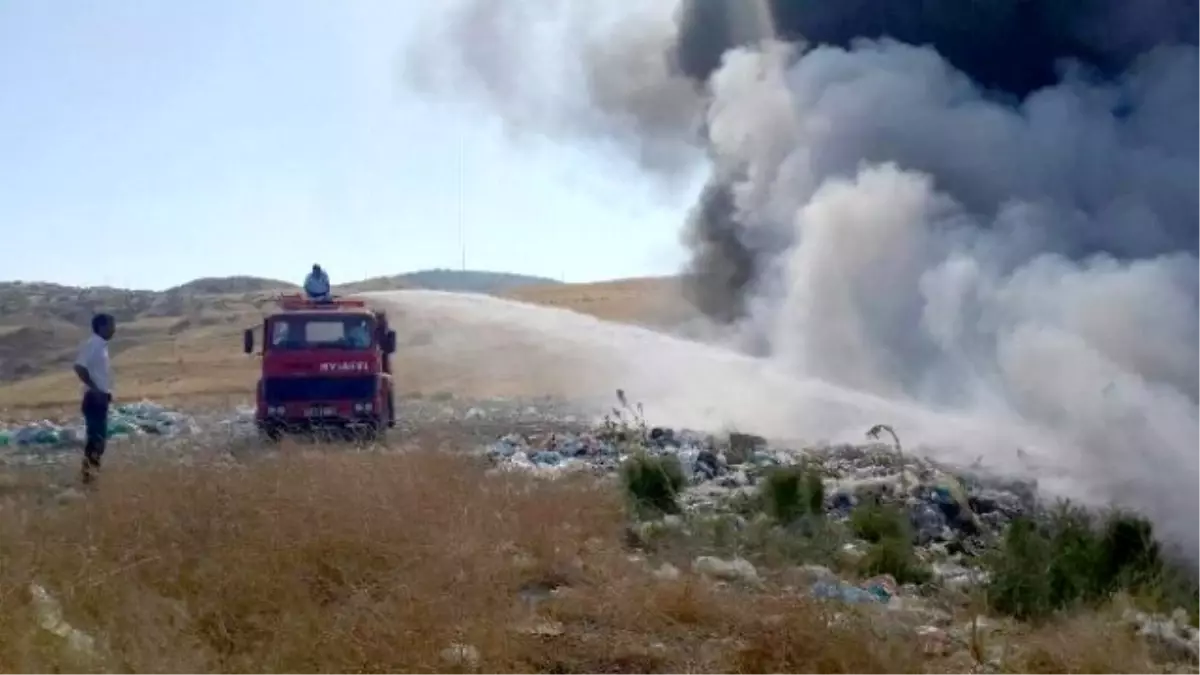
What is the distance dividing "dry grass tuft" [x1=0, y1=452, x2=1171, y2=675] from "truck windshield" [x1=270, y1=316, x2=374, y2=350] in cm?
827

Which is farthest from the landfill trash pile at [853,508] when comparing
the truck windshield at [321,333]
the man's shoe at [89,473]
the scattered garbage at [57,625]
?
the man's shoe at [89,473]

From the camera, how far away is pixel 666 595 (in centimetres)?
560

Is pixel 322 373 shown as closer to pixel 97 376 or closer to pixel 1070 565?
pixel 97 376

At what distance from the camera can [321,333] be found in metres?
15.8

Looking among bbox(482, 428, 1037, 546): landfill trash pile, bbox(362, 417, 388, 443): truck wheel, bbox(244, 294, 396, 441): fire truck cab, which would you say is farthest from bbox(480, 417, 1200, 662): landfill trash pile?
bbox(244, 294, 396, 441): fire truck cab

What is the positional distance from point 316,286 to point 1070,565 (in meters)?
12.0

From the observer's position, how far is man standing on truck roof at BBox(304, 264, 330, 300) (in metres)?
16.8

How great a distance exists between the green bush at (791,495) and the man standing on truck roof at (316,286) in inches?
355

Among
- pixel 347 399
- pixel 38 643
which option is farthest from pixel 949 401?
pixel 38 643

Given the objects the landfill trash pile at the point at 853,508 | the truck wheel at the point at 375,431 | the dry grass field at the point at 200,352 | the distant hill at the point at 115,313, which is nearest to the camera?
the landfill trash pile at the point at 853,508

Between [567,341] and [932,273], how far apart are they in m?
14.8

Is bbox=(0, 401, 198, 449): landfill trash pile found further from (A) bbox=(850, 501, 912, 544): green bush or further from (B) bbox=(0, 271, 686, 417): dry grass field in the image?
(A) bbox=(850, 501, 912, 544): green bush

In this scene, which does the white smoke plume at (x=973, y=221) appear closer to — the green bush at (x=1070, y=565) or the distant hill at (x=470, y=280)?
the green bush at (x=1070, y=565)

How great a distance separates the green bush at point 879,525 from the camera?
832 cm
